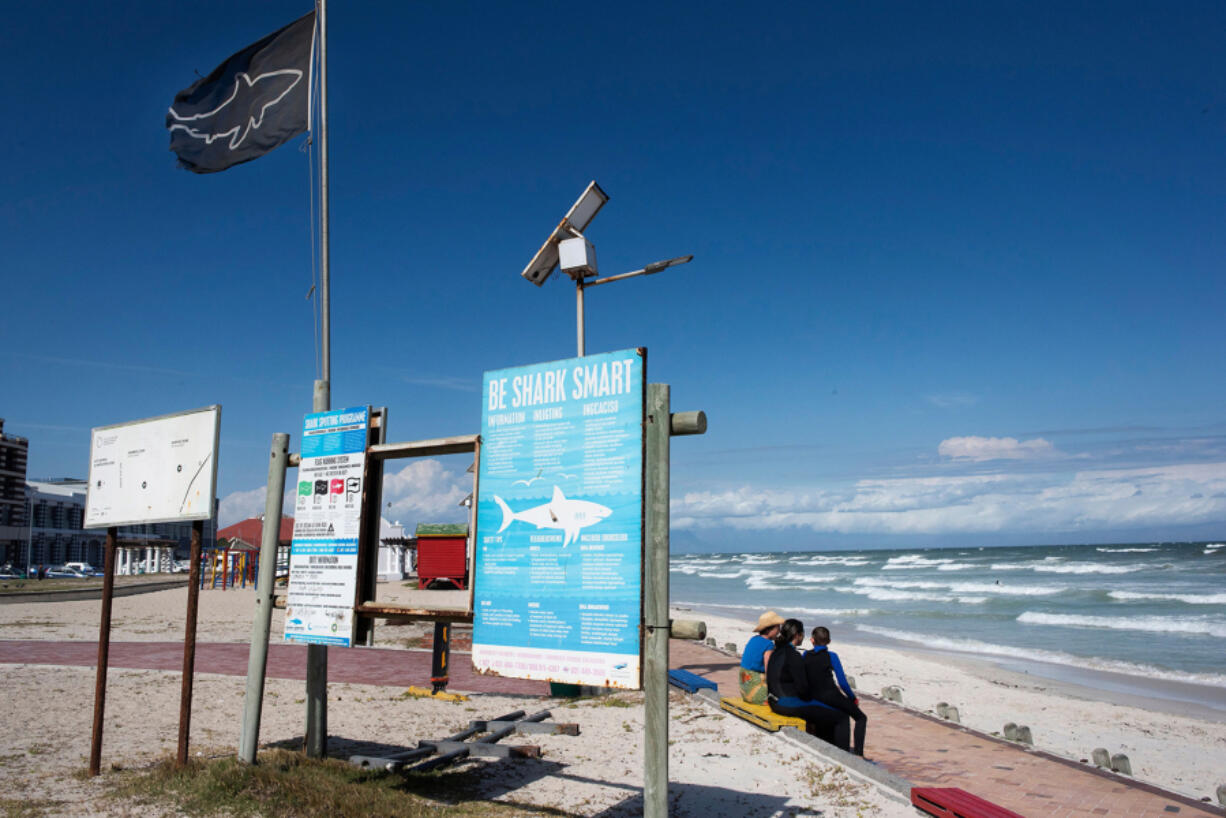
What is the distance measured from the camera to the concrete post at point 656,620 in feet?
14.3

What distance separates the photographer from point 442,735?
8195mm

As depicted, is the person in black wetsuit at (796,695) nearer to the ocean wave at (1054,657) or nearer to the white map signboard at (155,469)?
the white map signboard at (155,469)

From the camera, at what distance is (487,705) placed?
9961mm

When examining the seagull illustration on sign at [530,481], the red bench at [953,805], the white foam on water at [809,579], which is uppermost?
the seagull illustration on sign at [530,481]

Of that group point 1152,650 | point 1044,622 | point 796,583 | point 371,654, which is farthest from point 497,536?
point 796,583

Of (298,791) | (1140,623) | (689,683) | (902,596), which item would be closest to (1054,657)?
(1140,623)

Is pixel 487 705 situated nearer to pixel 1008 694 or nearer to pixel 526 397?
pixel 526 397

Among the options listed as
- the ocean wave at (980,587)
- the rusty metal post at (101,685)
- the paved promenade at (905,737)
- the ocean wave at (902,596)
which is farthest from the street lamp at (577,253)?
the ocean wave at (980,587)

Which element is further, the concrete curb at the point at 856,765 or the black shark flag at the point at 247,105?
the black shark flag at the point at 247,105

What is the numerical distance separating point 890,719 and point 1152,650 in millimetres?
16938

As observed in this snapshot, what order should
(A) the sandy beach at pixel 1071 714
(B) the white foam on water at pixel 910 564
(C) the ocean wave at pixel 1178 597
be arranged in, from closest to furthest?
(A) the sandy beach at pixel 1071 714 → (C) the ocean wave at pixel 1178 597 → (B) the white foam on water at pixel 910 564

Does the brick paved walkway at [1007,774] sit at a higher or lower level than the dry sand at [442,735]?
lower

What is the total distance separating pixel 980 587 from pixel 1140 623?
21137 mm

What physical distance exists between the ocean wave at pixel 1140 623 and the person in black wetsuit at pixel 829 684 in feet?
77.4
